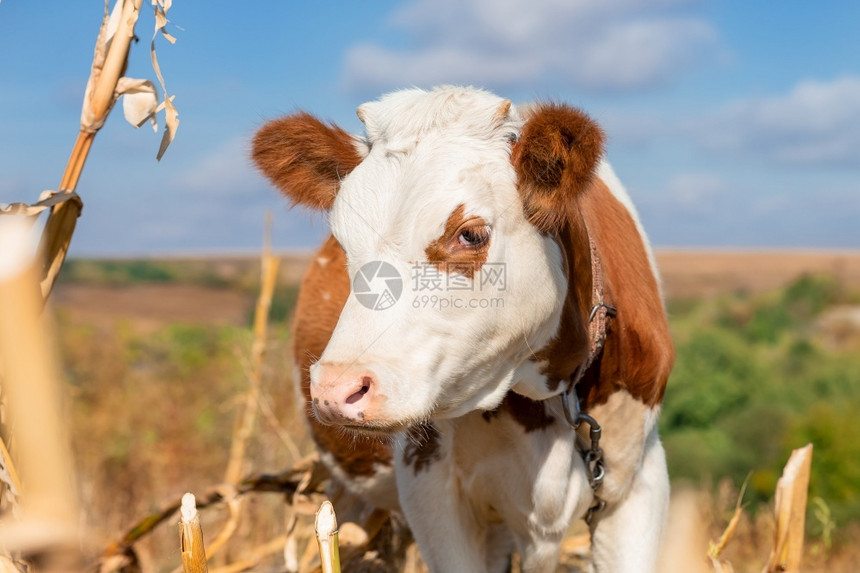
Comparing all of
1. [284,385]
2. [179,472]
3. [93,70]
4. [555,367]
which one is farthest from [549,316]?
[179,472]

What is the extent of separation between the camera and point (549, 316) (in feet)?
8.09

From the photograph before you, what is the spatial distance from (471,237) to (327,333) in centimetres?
174

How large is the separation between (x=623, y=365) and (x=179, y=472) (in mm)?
9111

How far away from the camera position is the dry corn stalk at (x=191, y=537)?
1.64 m

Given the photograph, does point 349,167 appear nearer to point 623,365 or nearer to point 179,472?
point 623,365

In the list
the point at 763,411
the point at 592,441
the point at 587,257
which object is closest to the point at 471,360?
the point at 587,257

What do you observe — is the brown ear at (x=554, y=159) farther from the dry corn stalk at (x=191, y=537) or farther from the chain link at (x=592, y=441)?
the dry corn stalk at (x=191, y=537)

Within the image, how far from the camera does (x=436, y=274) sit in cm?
221

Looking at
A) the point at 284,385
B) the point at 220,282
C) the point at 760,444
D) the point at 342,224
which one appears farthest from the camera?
the point at 220,282

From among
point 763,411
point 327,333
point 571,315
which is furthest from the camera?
point 763,411

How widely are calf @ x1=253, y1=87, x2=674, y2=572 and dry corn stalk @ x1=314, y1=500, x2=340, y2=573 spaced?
38 centimetres

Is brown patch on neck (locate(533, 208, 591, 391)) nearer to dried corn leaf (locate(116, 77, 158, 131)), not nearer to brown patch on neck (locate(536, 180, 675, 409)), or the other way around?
brown patch on neck (locate(536, 180, 675, 409))

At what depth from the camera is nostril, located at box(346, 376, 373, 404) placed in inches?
79.9

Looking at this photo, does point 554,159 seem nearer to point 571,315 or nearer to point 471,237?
point 471,237
